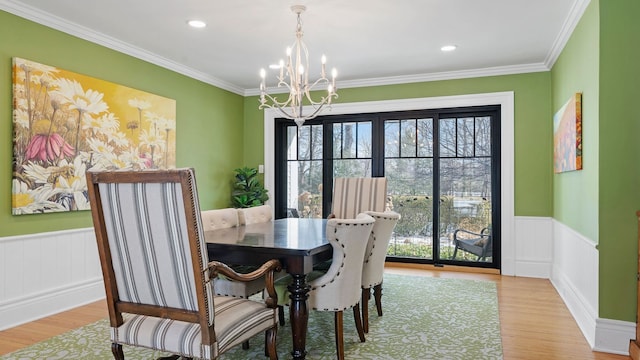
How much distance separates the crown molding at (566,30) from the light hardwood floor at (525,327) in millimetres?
2411

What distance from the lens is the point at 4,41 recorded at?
3.27 m

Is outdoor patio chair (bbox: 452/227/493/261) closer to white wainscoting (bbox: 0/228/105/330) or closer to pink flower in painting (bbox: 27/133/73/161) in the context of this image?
white wainscoting (bbox: 0/228/105/330)

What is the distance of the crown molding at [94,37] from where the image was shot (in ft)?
11.0

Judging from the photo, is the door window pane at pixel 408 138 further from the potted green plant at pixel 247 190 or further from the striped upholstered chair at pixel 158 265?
the striped upholstered chair at pixel 158 265

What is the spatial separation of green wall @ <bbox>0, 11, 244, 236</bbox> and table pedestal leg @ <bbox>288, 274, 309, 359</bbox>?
2434 millimetres

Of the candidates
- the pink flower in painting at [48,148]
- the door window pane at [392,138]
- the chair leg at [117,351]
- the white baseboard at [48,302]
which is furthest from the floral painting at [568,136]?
the white baseboard at [48,302]

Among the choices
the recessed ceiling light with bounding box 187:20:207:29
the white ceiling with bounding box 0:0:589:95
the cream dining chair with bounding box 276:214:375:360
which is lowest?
the cream dining chair with bounding box 276:214:375:360

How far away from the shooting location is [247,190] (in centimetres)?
603

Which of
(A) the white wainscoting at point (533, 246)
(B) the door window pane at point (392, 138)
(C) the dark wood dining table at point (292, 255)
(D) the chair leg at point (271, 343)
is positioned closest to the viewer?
(D) the chair leg at point (271, 343)

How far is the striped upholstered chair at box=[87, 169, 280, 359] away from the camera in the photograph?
1755 millimetres

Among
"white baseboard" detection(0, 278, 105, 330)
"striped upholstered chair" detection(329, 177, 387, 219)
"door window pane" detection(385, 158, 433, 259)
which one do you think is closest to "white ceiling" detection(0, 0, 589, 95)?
"door window pane" detection(385, 158, 433, 259)

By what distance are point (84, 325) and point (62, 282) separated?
0.62 meters

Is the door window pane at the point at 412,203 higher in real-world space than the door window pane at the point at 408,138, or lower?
lower

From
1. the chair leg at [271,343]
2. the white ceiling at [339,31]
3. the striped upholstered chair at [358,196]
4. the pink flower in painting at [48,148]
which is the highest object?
the white ceiling at [339,31]
